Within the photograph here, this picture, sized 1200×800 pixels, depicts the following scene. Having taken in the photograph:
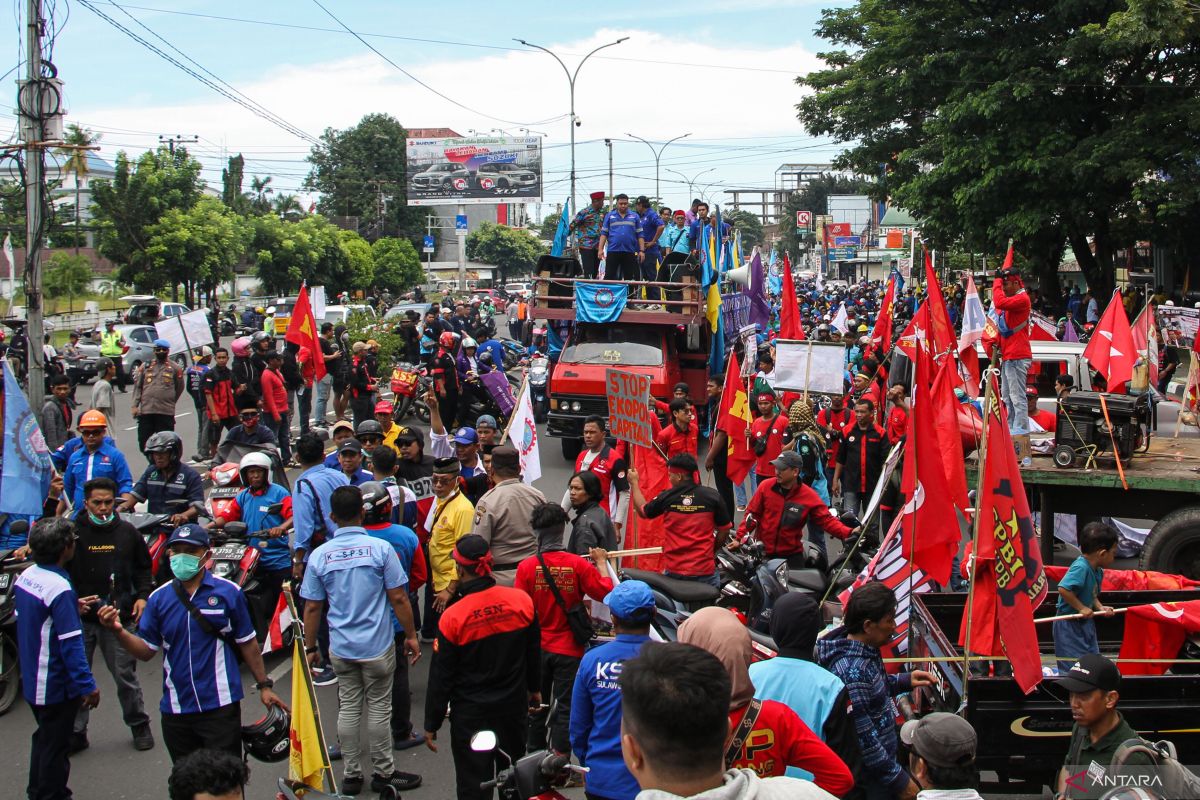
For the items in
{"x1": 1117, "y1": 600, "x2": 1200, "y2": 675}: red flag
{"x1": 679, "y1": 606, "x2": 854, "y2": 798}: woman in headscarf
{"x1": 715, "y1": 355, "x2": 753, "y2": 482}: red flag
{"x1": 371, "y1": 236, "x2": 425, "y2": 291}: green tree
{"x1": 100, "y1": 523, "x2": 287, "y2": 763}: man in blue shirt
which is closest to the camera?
{"x1": 679, "y1": 606, "x2": 854, "y2": 798}: woman in headscarf

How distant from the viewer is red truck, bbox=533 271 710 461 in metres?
16.2

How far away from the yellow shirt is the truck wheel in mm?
5475

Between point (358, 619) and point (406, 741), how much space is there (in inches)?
48.5

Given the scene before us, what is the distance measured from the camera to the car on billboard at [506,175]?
65188mm

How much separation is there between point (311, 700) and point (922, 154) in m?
25.9

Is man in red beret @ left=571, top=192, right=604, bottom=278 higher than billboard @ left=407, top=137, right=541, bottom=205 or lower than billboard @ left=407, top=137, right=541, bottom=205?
lower

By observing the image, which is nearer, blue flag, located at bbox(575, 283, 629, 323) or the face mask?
the face mask

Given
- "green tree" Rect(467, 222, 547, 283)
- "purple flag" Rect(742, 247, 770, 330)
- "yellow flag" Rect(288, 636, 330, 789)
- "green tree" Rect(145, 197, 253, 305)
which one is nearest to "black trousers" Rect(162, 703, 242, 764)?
"yellow flag" Rect(288, 636, 330, 789)

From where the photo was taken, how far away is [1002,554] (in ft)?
18.9

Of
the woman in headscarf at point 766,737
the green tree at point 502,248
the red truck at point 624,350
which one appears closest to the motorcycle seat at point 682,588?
the woman in headscarf at point 766,737

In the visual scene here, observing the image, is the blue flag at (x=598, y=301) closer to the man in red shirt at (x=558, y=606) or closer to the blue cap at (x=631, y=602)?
the man in red shirt at (x=558, y=606)

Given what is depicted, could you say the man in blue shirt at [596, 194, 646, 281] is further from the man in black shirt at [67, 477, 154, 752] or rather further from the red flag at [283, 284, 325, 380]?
the man in black shirt at [67, 477, 154, 752]

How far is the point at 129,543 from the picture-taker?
7.02 meters

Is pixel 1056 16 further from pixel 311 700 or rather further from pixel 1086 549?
pixel 311 700
